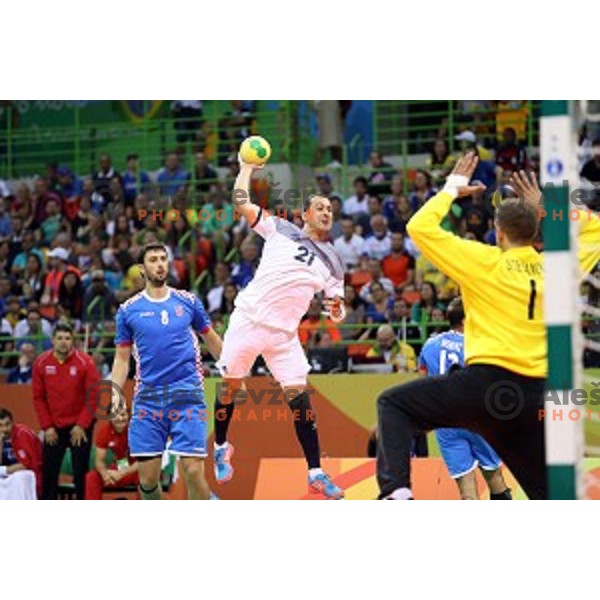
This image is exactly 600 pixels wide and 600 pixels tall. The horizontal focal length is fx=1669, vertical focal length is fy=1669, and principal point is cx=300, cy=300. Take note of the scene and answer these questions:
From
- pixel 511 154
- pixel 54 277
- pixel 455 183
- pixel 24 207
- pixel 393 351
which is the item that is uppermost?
pixel 511 154

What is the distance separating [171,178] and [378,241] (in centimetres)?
381

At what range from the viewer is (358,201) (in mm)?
22172

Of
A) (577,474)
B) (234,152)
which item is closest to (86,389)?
(234,152)

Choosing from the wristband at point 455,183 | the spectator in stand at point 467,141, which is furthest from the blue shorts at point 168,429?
the spectator in stand at point 467,141

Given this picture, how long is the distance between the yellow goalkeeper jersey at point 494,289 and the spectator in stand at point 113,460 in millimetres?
7364

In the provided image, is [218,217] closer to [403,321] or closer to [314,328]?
[314,328]

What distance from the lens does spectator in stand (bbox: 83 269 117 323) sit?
850 inches

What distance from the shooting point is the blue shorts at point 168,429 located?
14883mm

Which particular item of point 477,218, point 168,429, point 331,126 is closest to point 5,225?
point 331,126

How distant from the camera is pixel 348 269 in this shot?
69.1 ft

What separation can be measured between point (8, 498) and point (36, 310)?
14.1 ft

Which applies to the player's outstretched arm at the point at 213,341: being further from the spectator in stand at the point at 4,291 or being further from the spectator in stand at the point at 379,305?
the spectator in stand at the point at 4,291

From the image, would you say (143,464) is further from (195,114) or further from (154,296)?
(195,114)

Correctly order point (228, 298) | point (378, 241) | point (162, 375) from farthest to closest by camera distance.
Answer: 1. point (378, 241)
2. point (228, 298)
3. point (162, 375)
